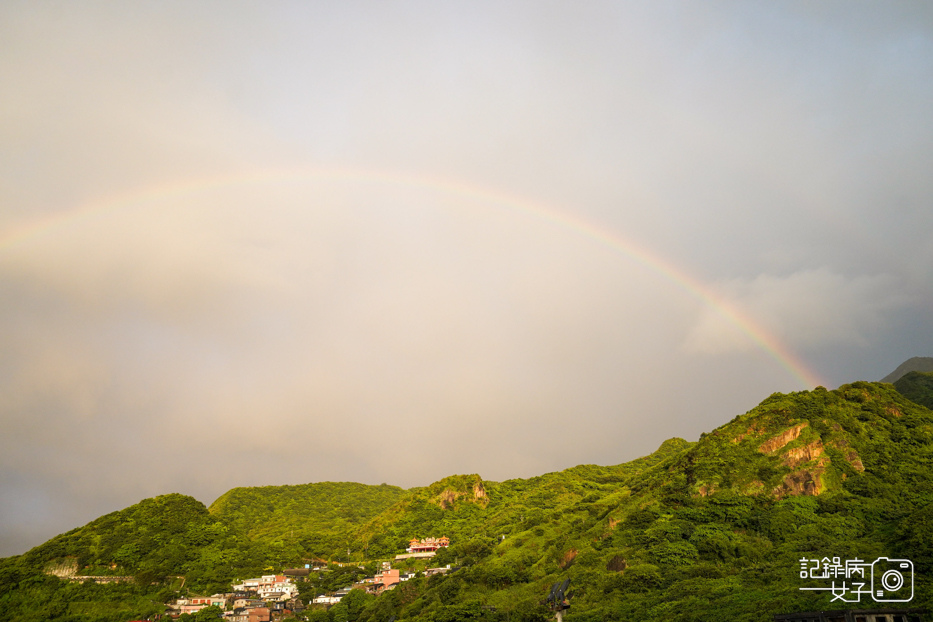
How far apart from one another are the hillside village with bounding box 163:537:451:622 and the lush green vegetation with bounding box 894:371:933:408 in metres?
82.6

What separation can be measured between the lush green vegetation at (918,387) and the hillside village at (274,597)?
82.6 m

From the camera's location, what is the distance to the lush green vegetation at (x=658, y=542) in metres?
52.9

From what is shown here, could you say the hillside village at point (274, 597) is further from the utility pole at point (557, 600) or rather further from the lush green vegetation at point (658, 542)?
the utility pole at point (557, 600)

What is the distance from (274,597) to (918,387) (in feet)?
369

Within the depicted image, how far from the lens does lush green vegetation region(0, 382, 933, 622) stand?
52.9 metres

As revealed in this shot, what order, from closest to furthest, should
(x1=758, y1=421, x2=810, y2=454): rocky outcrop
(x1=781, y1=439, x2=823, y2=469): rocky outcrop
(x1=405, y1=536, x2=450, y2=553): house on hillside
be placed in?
(x1=781, y1=439, x2=823, y2=469): rocky outcrop < (x1=758, y1=421, x2=810, y2=454): rocky outcrop < (x1=405, y1=536, x2=450, y2=553): house on hillside

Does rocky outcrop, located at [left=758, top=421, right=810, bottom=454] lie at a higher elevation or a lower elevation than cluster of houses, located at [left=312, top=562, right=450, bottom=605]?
higher

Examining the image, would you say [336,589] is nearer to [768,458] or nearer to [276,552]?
[276,552]

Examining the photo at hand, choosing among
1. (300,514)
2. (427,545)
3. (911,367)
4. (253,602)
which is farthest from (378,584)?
(911,367)

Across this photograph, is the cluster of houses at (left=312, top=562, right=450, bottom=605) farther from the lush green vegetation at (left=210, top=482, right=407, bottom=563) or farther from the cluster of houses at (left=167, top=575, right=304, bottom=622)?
the lush green vegetation at (left=210, top=482, right=407, bottom=563)

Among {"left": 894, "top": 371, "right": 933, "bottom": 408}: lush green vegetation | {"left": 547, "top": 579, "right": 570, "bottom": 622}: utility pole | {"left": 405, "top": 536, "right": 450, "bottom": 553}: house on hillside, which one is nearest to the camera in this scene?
{"left": 547, "top": 579, "right": 570, "bottom": 622}: utility pole

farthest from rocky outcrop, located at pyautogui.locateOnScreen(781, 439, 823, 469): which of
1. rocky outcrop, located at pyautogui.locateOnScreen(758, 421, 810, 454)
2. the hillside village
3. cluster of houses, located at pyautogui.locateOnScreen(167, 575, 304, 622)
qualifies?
cluster of houses, located at pyautogui.locateOnScreen(167, 575, 304, 622)

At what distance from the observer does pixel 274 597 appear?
89.4 meters

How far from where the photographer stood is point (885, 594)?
135 ft
